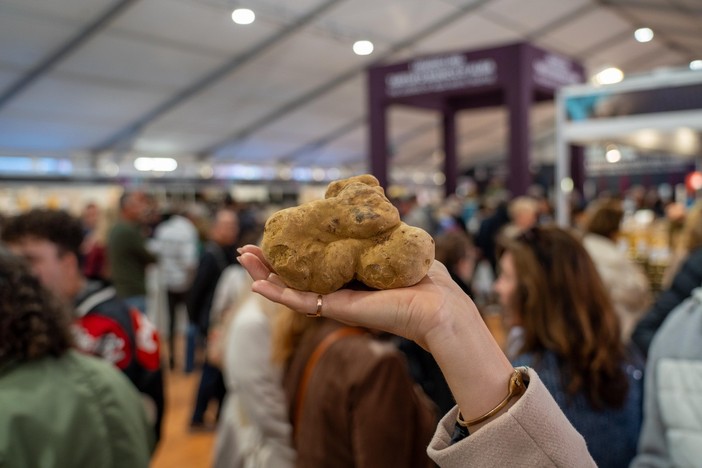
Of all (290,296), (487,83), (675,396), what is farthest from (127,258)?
(290,296)

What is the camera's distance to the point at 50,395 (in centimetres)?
119

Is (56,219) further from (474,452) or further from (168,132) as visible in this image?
(168,132)

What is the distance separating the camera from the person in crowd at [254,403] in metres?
2.02

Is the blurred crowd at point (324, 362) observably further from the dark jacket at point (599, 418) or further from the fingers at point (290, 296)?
the fingers at point (290, 296)

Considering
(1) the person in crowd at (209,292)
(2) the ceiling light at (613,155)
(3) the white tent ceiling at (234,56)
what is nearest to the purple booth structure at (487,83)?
(1) the person in crowd at (209,292)

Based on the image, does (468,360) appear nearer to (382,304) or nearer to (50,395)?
(382,304)

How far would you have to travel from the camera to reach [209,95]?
10.6m

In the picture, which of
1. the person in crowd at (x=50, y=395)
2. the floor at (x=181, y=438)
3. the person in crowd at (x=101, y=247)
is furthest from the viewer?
the person in crowd at (x=101, y=247)

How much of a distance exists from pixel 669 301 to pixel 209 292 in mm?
3059

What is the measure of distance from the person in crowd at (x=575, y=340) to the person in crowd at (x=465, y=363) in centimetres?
71

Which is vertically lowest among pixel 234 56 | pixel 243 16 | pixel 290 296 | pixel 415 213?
pixel 415 213

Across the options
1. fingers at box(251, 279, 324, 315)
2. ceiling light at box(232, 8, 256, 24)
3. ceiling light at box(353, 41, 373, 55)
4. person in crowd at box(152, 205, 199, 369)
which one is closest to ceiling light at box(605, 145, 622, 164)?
ceiling light at box(353, 41, 373, 55)

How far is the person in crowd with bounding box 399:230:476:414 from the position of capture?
933 mm

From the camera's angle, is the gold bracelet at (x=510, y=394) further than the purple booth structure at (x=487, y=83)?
No
